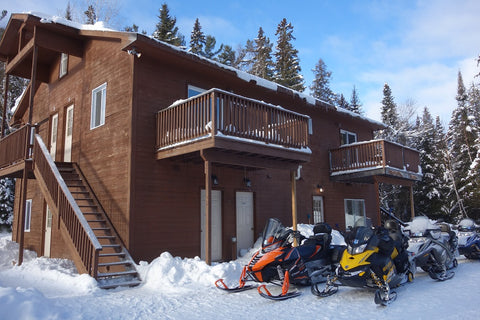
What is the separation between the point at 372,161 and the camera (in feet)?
45.5

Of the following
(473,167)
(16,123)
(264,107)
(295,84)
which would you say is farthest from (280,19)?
(264,107)

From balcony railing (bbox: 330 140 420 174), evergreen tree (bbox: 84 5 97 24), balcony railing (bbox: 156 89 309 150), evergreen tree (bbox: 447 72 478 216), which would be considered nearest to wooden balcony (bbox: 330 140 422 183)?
balcony railing (bbox: 330 140 420 174)

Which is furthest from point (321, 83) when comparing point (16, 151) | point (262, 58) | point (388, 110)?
point (16, 151)

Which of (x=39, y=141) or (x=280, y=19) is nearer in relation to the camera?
(x=39, y=141)

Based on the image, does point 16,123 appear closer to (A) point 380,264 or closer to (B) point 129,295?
(B) point 129,295

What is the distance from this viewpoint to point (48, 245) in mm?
12688

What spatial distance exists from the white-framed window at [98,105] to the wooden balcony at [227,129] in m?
2.30

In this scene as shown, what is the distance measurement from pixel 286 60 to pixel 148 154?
82.0 ft

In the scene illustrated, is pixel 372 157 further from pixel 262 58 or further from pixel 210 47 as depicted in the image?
pixel 210 47

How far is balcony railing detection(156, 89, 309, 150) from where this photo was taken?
8.55 metres

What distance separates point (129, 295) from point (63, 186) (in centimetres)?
343

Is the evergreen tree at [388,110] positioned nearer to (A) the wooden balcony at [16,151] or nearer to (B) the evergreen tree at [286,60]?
(B) the evergreen tree at [286,60]

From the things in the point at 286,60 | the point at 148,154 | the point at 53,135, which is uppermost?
the point at 286,60

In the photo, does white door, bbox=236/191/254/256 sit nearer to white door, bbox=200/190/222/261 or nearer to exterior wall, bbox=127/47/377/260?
exterior wall, bbox=127/47/377/260
